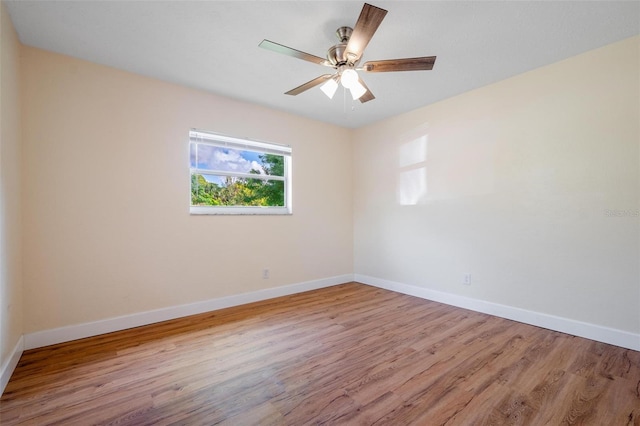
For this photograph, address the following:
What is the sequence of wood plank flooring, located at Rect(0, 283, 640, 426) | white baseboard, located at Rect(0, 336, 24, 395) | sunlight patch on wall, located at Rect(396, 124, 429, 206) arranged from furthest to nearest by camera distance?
sunlight patch on wall, located at Rect(396, 124, 429, 206), white baseboard, located at Rect(0, 336, 24, 395), wood plank flooring, located at Rect(0, 283, 640, 426)

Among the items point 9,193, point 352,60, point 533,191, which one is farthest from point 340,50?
point 9,193

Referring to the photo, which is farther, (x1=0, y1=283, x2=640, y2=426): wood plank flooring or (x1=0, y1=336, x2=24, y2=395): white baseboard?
(x1=0, y1=336, x2=24, y2=395): white baseboard

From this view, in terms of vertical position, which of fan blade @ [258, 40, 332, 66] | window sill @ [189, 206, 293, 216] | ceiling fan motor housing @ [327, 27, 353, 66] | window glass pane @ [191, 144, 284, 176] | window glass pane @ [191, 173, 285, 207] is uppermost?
ceiling fan motor housing @ [327, 27, 353, 66]

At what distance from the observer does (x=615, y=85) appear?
7.38 ft

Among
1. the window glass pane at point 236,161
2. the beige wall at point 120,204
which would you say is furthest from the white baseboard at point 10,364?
the window glass pane at point 236,161

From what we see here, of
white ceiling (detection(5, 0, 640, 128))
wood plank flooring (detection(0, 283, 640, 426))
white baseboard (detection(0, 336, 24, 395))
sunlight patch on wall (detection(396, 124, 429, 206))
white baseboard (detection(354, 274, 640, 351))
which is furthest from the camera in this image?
sunlight patch on wall (detection(396, 124, 429, 206))

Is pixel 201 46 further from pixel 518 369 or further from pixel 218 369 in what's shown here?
pixel 518 369

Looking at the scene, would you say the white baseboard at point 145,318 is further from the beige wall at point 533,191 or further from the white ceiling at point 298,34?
the white ceiling at point 298,34

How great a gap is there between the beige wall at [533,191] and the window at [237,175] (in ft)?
5.16

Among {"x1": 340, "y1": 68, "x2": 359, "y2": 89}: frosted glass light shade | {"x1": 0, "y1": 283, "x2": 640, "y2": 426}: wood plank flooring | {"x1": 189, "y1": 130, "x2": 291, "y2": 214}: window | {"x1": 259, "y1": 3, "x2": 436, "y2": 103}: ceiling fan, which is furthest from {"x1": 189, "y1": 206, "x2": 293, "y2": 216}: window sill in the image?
{"x1": 340, "y1": 68, "x2": 359, "y2": 89}: frosted glass light shade

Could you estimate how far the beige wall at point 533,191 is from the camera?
2.23 meters

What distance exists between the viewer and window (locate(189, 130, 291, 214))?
3107 mm

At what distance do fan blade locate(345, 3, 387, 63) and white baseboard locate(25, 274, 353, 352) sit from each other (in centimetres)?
A: 273

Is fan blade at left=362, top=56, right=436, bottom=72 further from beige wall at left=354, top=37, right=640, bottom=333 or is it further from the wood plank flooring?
the wood plank flooring
